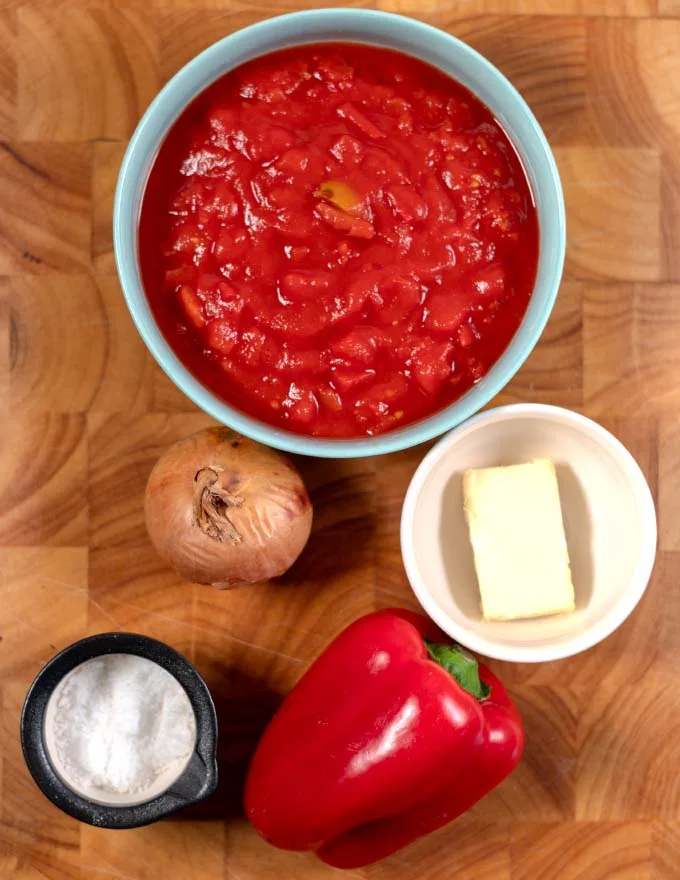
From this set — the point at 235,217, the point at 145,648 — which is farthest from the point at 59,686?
the point at 235,217

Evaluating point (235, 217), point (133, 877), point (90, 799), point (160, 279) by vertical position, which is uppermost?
point (235, 217)

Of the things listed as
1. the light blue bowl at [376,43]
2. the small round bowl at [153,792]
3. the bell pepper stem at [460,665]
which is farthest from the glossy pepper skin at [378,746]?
the light blue bowl at [376,43]

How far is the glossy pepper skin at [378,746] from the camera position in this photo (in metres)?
1.70

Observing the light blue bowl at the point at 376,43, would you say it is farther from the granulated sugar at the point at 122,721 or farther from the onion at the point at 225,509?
the granulated sugar at the point at 122,721

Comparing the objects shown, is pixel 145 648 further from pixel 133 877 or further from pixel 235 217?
pixel 235 217

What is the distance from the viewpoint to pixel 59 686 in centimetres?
177

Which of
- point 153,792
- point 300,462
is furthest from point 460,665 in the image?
point 153,792

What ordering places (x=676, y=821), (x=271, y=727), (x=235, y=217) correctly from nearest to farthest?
(x=235, y=217), (x=271, y=727), (x=676, y=821)

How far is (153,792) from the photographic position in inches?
69.5

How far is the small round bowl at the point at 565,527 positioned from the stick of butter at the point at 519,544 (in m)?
0.06

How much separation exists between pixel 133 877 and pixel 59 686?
412 millimetres

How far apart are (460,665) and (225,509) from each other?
471mm

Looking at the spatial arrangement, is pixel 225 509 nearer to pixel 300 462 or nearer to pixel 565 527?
pixel 300 462

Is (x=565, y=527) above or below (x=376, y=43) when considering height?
below
